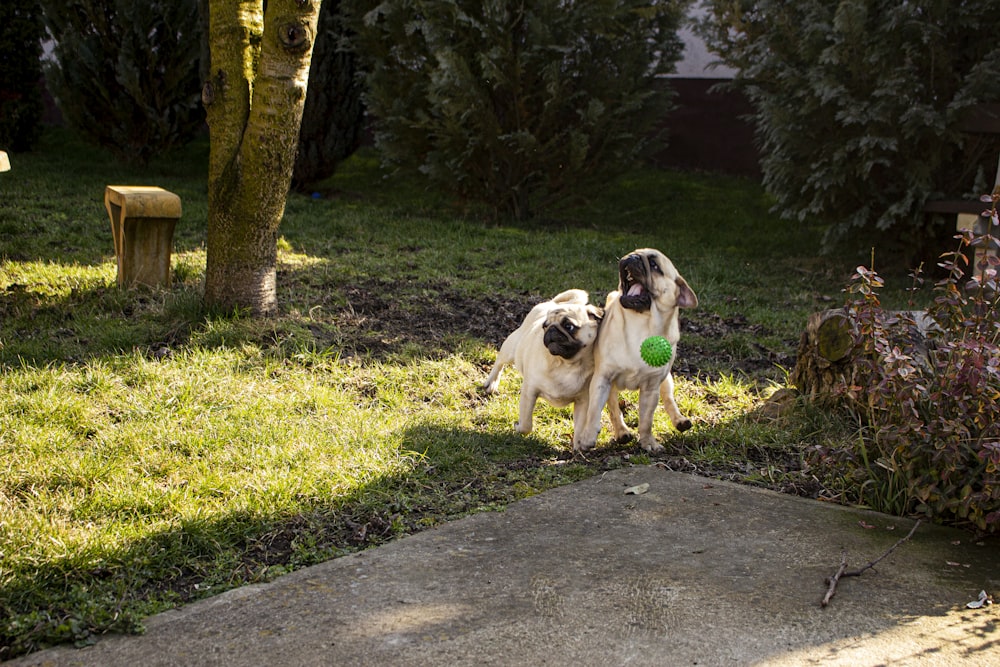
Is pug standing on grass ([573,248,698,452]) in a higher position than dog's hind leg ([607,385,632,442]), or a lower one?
higher

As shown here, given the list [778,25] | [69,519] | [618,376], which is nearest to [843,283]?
[778,25]

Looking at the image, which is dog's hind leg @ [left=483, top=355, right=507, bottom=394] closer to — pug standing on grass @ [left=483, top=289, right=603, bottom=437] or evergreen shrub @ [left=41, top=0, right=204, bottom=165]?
pug standing on grass @ [left=483, top=289, right=603, bottom=437]

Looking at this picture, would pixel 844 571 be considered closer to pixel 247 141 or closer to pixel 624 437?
pixel 624 437

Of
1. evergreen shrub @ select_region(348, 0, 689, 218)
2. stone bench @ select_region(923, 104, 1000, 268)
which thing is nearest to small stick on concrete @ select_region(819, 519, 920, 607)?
stone bench @ select_region(923, 104, 1000, 268)

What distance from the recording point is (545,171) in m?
11.8

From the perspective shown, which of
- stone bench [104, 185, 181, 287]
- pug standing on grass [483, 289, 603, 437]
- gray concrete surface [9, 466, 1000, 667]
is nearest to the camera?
gray concrete surface [9, 466, 1000, 667]

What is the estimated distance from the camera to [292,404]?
5199 millimetres

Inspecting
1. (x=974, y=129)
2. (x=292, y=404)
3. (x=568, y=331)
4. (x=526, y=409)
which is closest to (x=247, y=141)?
(x=292, y=404)

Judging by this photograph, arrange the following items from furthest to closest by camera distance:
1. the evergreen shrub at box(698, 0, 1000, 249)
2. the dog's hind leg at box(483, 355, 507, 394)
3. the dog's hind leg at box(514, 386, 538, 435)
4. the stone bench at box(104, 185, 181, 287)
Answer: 1. the evergreen shrub at box(698, 0, 1000, 249)
2. the stone bench at box(104, 185, 181, 287)
3. the dog's hind leg at box(483, 355, 507, 394)
4. the dog's hind leg at box(514, 386, 538, 435)

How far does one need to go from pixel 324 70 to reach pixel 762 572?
10385 millimetres

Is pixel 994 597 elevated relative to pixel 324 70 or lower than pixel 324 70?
lower

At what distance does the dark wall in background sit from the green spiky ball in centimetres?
1079

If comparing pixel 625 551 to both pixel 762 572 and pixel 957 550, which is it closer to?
pixel 762 572

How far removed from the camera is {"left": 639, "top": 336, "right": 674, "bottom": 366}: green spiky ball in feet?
14.6
